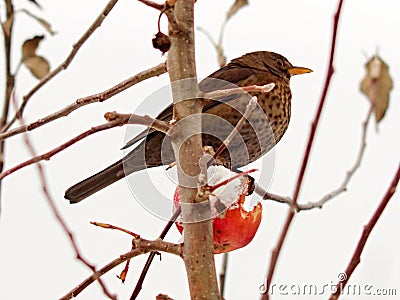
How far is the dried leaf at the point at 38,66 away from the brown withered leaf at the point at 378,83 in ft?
2.05

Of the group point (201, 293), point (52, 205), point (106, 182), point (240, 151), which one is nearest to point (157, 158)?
point (106, 182)

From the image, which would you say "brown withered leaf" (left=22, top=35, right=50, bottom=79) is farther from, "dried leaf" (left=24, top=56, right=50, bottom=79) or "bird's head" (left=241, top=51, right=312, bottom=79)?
"bird's head" (left=241, top=51, right=312, bottom=79)

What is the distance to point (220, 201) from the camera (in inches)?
24.7

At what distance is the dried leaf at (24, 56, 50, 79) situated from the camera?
110 centimetres

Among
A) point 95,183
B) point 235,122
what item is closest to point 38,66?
point 95,183

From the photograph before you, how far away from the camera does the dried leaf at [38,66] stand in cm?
110

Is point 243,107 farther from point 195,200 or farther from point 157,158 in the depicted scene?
point 195,200

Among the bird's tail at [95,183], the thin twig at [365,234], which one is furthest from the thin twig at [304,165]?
the bird's tail at [95,183]

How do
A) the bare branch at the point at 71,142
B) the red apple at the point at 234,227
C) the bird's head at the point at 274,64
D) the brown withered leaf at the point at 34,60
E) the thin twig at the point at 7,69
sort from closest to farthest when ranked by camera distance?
the bare branch at the point at 71,142 → the red apple at the point at 234,227 → the thin twig at the point at 7,69 → the brown withered leaf at the point at 34,60 → the bird's head at the point at 274,64

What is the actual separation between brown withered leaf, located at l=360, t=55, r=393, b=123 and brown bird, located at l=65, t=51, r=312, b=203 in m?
0.12

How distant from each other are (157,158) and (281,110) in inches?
11.4

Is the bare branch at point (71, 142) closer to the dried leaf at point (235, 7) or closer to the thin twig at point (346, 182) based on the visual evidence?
the thin twig at point (346, 182)

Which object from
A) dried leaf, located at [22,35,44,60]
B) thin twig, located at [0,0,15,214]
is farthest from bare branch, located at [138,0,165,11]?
dried leaf, located at [22,35,44,60]

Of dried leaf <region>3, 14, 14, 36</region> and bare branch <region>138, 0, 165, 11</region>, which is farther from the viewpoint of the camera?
dried leaf <region>3, 14, 14, 36</region>
